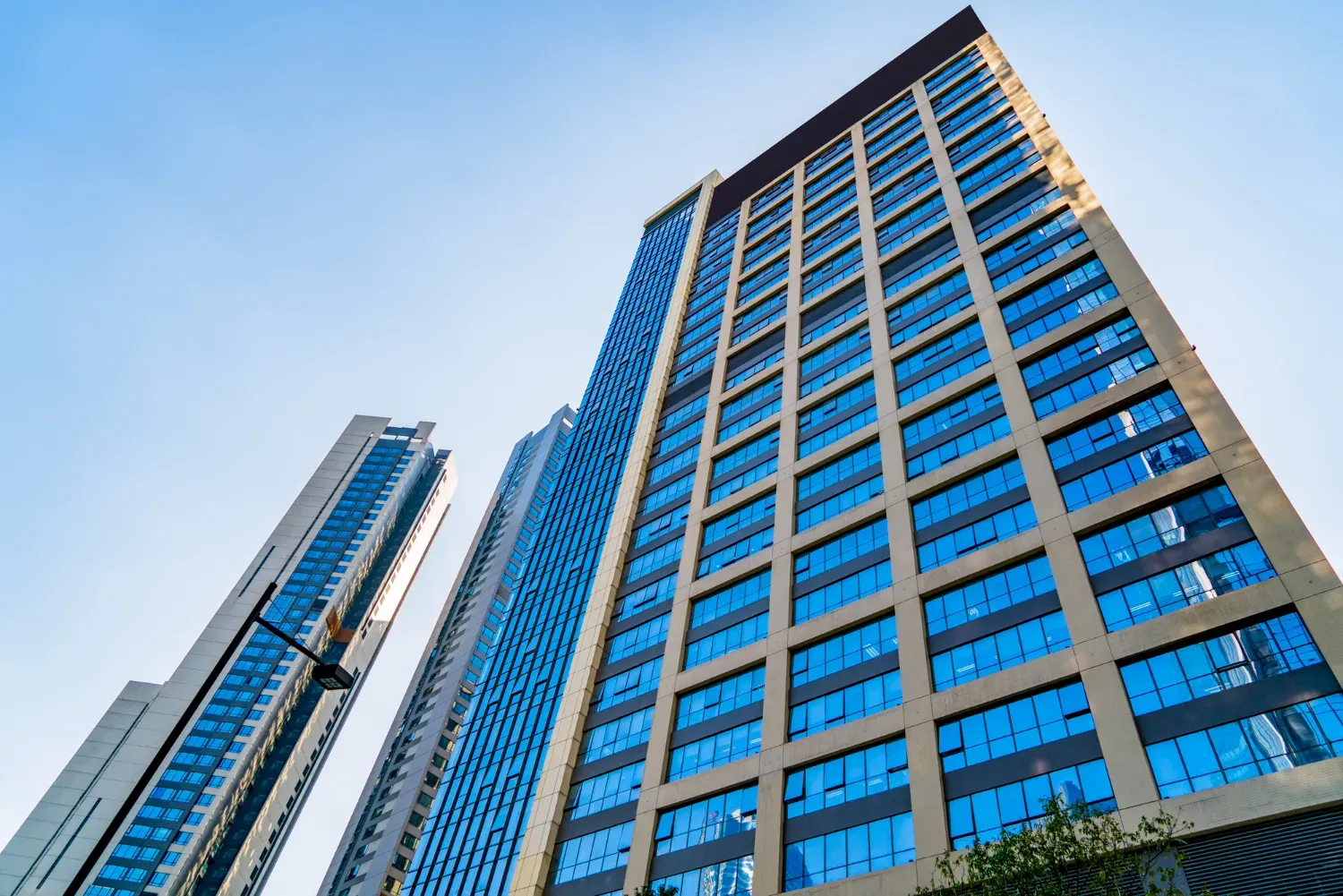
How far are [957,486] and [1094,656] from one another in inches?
459

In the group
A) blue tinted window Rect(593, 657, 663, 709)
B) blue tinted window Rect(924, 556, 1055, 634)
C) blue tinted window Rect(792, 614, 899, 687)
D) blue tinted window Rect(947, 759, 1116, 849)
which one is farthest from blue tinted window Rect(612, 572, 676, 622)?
blue tinted window Rect(947, 759, 1116, 849)

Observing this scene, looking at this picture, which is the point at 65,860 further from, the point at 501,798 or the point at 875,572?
the point at 875,572

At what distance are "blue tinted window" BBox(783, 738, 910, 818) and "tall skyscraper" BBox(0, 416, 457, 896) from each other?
98.6 metres

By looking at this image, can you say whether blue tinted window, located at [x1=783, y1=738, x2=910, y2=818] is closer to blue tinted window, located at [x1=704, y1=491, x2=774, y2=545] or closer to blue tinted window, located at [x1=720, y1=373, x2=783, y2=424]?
blue tinted window, located at [x1=704, y1=491, x2=774, y2=545]

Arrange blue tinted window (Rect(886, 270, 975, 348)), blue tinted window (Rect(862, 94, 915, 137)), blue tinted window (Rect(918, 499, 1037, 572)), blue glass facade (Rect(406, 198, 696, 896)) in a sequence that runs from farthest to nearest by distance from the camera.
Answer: blue tinted window (Rect(862, 94, 915, 137)) → blue glass facade (Rect(406, 198, 696, 896)) → blue tinted window (Rect(886, 270, 975, 348)) → blue tinted window (Rect(918, 499, 1037, 572))

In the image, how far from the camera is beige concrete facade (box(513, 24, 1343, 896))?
26.9 meters

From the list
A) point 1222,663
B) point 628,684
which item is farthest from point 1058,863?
point 628,684

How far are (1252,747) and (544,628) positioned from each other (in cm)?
6806

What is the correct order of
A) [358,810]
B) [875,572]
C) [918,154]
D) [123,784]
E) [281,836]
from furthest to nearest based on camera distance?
[281,836] → [123,784] → [358,810] → [918,154] → [875,572]

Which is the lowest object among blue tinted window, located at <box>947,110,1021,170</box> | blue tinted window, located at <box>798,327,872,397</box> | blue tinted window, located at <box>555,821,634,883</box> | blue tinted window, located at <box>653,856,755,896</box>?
blue tinted window, located at <box>653,856,755,896</box>

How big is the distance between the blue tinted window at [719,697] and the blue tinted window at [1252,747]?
16.9m

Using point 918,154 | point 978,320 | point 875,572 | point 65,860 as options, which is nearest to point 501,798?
point 875,572

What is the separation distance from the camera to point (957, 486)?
39.7 metres

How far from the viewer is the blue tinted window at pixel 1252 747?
78.5ft
